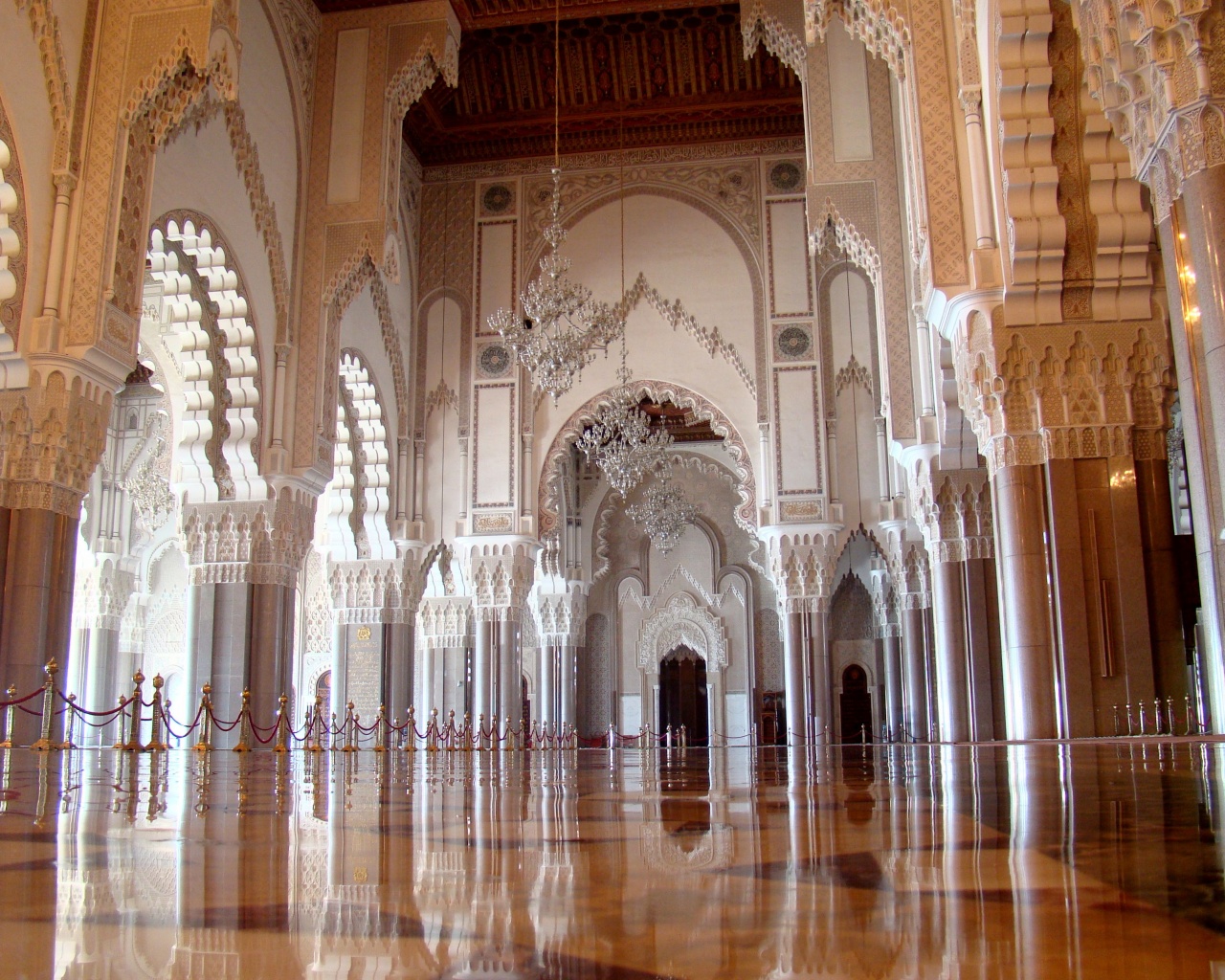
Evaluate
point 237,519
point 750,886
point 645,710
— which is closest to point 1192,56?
point 750,886

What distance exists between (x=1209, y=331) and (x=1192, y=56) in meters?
0.91

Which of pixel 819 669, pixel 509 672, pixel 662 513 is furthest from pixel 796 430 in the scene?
pixel 509 672

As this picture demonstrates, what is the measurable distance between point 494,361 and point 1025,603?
778 centimetres

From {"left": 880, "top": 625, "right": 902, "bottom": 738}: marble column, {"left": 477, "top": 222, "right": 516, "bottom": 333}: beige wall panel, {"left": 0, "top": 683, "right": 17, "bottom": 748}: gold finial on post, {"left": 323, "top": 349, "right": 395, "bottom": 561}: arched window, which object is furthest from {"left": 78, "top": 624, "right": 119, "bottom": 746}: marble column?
{"left": 880, "top": 625, "right": 902, "bottom": 738}: marble column

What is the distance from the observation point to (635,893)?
0.70 metres

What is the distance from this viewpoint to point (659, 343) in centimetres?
1252

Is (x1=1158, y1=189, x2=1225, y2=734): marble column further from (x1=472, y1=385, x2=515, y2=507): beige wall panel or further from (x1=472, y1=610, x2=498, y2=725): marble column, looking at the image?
(x1=472, y1=610, x2=498, y2=725): marble column

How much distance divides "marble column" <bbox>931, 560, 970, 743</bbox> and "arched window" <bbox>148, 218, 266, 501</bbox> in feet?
18.4

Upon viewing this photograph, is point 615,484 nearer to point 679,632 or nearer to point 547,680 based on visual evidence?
point 547,680

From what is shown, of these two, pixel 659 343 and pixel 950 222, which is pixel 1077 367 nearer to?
pixel 950 222

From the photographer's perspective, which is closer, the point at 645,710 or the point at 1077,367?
the point at 1077,367

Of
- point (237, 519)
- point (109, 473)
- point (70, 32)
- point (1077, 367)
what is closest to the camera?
point (1077, 367)

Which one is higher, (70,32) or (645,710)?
(70,32)

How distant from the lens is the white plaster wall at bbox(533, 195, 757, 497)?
486 inches
